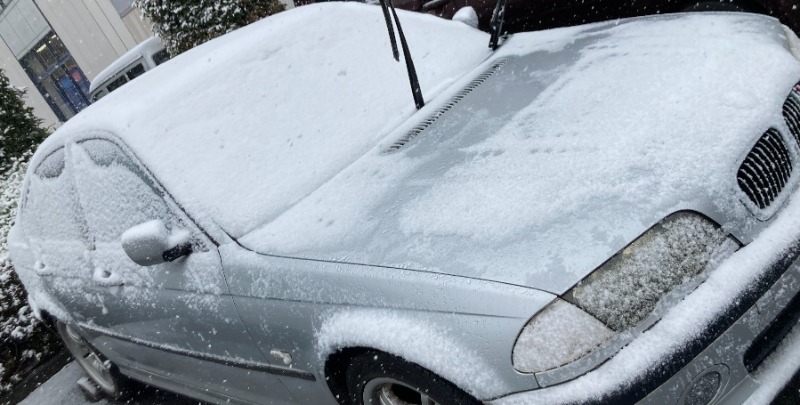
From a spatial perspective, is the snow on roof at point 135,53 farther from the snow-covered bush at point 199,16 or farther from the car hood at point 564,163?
the car hood at point 564,163

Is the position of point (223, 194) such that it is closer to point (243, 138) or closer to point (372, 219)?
point (243, 138)

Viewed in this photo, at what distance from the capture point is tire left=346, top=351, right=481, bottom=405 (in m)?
1.61

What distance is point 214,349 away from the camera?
7.64ft

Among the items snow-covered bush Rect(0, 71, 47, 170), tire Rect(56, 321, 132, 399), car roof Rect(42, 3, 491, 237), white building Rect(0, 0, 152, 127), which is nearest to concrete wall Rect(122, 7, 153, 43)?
white building Rect(0, 0, 152, 127)

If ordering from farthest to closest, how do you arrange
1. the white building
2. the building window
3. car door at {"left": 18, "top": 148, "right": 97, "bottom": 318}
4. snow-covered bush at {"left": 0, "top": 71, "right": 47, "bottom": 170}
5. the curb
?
the building window → the white building → snow-covered bush at {"left": 0, "top": 71, "right": 47, "bottom": 170} → the curb → car door at {"left": 18, "top": 148, "right": 97, "bottom": 318}

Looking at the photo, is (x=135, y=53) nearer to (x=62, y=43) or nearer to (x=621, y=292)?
(x=62, y=43)

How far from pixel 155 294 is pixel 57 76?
2579cm

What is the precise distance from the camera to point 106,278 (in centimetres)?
271

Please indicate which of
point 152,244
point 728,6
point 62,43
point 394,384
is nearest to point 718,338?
point 394,384

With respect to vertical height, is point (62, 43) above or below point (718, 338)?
above

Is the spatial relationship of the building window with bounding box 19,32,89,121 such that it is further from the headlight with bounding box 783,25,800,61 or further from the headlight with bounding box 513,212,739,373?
the headlight with bounding box 513,212,739,373

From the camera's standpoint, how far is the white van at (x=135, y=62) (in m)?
12.9

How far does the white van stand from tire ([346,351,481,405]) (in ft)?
40.3

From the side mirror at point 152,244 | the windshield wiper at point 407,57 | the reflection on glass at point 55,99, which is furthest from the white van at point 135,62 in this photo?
the reflection on glass at point 55,99
